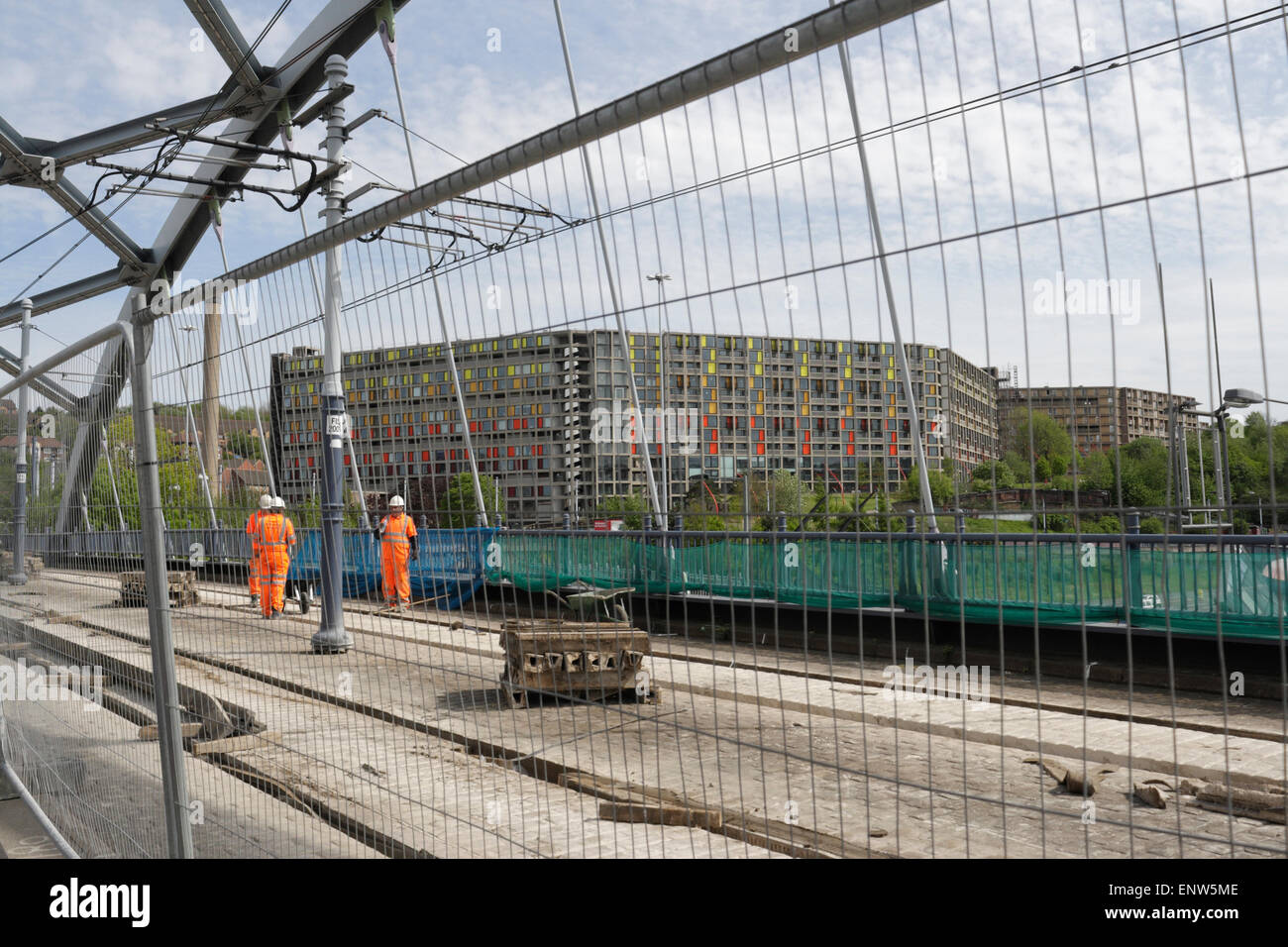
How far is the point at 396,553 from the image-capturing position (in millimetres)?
4262

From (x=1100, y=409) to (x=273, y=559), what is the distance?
3.60m

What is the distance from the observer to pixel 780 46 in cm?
304

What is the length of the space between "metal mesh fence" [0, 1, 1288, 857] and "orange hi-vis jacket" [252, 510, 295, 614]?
26 mm

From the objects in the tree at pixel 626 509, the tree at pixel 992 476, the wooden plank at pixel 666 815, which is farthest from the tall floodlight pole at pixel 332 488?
the tree at pixel 992 476


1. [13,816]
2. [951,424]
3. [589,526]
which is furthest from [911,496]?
[13,816]

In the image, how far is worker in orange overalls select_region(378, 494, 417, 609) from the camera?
4.35 metres

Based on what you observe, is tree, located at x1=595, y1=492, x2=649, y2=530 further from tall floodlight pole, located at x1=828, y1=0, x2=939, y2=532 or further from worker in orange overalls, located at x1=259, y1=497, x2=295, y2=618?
worker in orange overalls, located at x1=259, y1=497, x2=295, y2=618

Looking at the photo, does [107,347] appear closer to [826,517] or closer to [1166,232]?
[826,517]

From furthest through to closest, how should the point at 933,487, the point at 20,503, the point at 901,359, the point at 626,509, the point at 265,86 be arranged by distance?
the point at 265,86 → the point at 20,503 → the point at 626,509 → the point at 901,359 → the point at 933,487

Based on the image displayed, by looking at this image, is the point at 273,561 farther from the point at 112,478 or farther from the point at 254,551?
the point at 112,478

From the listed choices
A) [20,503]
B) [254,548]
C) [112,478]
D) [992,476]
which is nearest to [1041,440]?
[992,476]

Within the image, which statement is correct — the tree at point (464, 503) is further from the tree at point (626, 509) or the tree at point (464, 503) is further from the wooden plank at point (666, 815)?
the wooden plank at point (666, 815)

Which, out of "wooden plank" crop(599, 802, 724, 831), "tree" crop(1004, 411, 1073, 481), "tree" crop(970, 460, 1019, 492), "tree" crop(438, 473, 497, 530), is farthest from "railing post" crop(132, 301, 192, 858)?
"tree" crop(1004, 411, 1073, 481)

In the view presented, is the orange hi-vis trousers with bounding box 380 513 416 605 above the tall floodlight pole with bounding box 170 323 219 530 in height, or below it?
below
